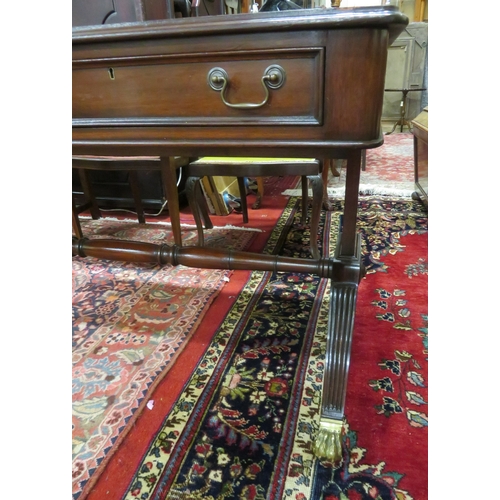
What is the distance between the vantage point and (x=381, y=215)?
6.68 feet

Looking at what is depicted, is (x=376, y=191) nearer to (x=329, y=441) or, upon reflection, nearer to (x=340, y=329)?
(x=340, y=329)

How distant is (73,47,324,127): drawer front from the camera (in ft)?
1.87

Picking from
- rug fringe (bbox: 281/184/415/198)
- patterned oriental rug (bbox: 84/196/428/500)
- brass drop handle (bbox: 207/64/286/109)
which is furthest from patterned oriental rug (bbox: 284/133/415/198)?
brass drop handle (bbox: 207/64/286/109)

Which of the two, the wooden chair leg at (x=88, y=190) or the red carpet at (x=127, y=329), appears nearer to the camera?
the red carpet at (x=127, y=329)

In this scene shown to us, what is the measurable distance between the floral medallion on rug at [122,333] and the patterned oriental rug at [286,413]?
56 mm

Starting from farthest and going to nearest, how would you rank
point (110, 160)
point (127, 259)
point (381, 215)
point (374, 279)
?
point (381, 215)
point (110, 160)
point (374, 279)
point (127, 259)

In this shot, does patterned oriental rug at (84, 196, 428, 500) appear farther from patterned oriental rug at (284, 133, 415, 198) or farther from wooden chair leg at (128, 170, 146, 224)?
patterned oriental rug at (284, 133, 415, 198)

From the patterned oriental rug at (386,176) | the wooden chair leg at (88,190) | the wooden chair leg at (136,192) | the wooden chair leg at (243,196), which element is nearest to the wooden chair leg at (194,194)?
the wooden chair leg at (243,196)

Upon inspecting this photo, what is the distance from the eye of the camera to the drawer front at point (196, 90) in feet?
1.87

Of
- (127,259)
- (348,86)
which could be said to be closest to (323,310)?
(127,259)

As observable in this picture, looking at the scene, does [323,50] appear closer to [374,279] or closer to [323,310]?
[323,310]

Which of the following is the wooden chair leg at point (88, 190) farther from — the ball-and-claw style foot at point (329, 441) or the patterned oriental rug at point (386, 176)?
the ball-and-claw style foot at point (329, 441)
